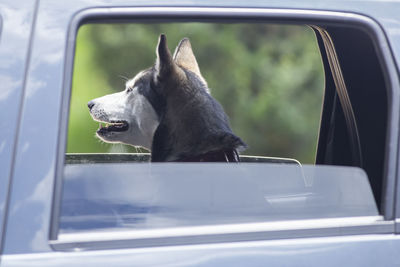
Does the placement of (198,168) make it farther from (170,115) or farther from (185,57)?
(185,57)

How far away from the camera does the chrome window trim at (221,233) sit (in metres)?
1.55

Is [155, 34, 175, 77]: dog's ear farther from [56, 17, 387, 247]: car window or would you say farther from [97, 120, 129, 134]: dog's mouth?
[97, 120, 129, 134]: dog's mouth

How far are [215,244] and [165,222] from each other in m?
0.15

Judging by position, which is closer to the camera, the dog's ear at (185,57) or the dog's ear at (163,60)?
the dog's ear at (163,60)

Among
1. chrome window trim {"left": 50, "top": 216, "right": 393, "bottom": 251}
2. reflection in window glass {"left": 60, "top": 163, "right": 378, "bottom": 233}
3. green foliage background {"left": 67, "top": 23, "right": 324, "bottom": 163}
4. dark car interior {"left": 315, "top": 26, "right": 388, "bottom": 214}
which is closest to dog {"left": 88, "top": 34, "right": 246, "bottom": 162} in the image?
dark car interior {"left": 315, "top": 26, "right": 388, "bottom": 214}

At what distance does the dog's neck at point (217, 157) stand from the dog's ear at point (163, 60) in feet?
1.91

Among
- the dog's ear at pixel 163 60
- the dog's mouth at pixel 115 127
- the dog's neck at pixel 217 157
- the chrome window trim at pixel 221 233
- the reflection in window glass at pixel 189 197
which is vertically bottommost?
the chrome window trim at pixel 221 233

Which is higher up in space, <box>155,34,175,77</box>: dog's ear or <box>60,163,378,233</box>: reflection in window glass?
<box>155,34,175,77</box>: dog's ear

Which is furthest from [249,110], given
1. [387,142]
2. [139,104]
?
[387,142]

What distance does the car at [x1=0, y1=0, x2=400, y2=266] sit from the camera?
1.52 meters

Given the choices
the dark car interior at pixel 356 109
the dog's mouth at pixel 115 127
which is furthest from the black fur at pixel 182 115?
the dark car interior at pixel 356 109

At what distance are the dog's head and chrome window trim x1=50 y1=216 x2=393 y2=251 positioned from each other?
1.52 m

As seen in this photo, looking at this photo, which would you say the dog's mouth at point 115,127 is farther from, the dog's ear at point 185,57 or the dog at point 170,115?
the dog's ear at point 185,57

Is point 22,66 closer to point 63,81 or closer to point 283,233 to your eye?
point 63,81
